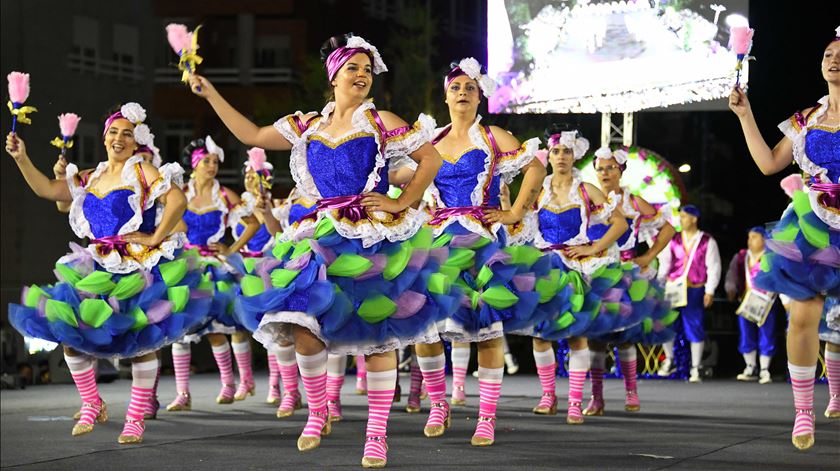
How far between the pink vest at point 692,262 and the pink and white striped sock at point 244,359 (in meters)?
4.54

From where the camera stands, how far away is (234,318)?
25.7 ft

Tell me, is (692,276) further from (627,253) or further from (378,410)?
(378,410)

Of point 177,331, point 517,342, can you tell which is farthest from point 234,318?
point 517,342

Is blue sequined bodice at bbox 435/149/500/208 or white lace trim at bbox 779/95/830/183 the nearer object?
white lace trim at bbox 779/95/830/183

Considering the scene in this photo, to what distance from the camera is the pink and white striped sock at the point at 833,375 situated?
6.92m

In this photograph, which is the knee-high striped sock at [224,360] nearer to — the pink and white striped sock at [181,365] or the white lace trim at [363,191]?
the pink and white striped sock at [181,365]

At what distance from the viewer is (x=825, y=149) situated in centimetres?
559

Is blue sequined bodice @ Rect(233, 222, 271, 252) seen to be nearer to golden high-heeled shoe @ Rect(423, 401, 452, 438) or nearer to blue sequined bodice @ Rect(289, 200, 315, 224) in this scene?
blue sequined bodice @ Rect(289, 200, 315, 224)

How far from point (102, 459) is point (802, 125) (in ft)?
10.5

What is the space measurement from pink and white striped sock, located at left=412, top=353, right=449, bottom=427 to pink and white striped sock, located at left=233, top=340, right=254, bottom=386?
7.72ft

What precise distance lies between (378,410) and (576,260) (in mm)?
2586

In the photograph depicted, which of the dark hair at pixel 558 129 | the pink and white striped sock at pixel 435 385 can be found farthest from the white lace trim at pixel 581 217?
the pink and white striped sock at pixel 435 385

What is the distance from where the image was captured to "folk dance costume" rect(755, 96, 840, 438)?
5492 millimetres

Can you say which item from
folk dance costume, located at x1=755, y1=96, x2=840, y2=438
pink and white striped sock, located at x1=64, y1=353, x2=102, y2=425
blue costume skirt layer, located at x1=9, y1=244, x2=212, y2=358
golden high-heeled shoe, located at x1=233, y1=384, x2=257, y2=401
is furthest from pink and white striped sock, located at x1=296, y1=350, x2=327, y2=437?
golden high-heeled shoe, located at x1=233, y1=384, x2=257, y2=401
